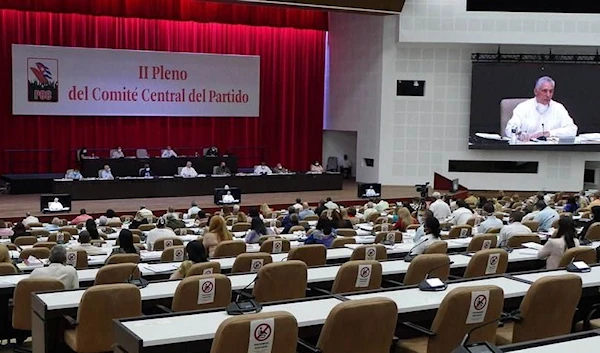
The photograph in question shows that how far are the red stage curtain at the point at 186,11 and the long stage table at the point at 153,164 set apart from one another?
14.8 ft

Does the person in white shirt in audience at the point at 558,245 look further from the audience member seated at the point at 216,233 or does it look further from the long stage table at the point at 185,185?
the long stage table at the point at 185,185

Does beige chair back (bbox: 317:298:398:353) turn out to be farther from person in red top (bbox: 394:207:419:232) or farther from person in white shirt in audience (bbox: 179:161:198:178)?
person in white shirt in audience (bbox: 179:161:198:178)

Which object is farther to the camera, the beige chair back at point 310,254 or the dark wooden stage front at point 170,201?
the dark wooden stage front at point 170,201

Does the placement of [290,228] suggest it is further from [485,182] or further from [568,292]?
[485,182]

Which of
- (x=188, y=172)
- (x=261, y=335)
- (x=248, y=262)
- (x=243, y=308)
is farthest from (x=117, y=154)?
(x=261, y=335)

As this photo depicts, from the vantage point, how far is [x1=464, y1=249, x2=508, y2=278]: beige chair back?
5.84 m

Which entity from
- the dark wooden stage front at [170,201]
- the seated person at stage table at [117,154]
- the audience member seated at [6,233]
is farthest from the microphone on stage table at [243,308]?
the seated person at stage table at [117,154]

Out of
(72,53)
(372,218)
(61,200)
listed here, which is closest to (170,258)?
(372,218)

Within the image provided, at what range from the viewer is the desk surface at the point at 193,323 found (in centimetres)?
351

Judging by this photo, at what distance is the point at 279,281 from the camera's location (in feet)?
16.4

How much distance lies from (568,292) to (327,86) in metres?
20.7

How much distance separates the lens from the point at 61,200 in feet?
52.2

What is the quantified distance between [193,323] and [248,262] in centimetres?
225

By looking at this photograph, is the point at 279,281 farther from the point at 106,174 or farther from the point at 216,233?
the point at 106,174
